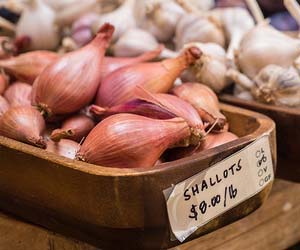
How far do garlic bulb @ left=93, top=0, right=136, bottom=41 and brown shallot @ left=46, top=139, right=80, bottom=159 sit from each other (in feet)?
1.24

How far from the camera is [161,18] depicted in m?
0.90

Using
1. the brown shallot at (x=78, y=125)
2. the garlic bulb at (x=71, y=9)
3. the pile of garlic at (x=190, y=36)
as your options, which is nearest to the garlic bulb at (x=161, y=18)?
the pile of garlic at (x=190, y=36)

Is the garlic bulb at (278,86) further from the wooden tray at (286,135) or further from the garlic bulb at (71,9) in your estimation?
the garlic bulb at (71,9)

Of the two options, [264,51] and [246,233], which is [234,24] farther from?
[246,233]

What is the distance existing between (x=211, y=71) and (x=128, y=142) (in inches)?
11.3

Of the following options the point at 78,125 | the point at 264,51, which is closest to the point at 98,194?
the point at 78,125

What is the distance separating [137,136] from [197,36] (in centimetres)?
38

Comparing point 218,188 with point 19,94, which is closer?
point 218,188

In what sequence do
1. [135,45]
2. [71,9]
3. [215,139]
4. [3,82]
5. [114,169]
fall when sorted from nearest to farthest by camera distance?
[114,169]
[215,139]
[3,82]
[135,45]
[71,9]

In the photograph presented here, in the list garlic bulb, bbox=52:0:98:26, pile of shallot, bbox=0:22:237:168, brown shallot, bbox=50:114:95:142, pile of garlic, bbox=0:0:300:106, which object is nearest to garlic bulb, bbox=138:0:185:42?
pile of garlic, bbox=0:0:300:106

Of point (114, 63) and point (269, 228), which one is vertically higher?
point (114, 63)

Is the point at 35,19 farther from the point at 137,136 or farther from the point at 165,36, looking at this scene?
the point at 137,136

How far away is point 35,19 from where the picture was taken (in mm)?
926

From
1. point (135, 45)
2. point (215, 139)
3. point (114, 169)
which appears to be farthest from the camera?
point (135, 45)
